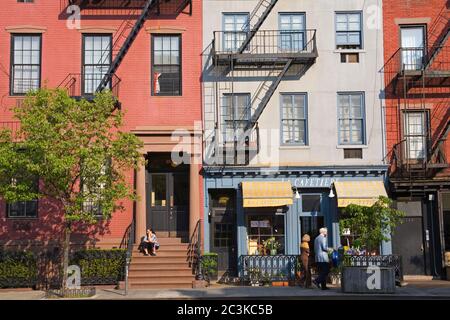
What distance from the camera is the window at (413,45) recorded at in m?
22.6

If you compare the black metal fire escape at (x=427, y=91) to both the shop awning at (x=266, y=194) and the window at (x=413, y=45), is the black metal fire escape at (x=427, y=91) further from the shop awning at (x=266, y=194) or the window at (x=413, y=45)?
the shop awning at (x=266, y=194)

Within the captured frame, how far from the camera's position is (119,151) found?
17891mm

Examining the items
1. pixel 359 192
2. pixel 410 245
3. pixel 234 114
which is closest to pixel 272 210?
pixel 359 192

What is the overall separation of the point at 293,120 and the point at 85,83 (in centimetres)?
763

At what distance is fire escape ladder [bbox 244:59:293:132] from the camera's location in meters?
21.7

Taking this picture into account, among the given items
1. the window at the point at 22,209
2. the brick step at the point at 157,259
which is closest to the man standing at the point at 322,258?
the brick step at the point at 157,259

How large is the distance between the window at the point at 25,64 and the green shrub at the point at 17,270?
19.6ft

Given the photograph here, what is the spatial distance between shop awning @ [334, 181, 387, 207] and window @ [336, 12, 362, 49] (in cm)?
512

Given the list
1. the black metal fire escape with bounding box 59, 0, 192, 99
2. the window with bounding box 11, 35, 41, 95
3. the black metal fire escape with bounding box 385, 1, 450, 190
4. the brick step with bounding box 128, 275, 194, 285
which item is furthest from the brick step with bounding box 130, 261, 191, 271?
the black metal fire escape with bounding box 385, 1, 450, 190

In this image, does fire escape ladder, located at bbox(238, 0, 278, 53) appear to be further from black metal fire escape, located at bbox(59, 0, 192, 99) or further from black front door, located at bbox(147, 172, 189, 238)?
black front door, located at bbox(147, 172, 189, 238)

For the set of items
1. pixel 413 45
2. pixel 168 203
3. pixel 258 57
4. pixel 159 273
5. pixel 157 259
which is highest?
pixel 413 45

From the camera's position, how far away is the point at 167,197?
22266mm

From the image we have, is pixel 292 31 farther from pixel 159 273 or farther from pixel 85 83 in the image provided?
pixel 159 273

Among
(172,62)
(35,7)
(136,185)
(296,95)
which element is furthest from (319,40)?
(35,7)
